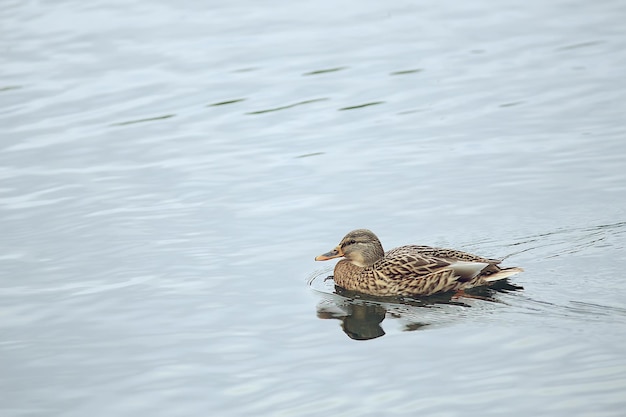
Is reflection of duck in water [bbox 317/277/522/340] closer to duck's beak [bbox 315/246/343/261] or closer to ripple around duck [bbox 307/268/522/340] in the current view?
ripple around duck [bbox 307/268/522/340]

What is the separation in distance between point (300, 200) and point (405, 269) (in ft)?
8.68

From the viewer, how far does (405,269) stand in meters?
11.0

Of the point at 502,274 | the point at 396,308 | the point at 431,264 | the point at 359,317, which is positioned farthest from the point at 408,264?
the point at 502,274

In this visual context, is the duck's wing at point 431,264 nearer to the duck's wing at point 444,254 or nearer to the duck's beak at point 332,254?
the duck's wing at point 444,254

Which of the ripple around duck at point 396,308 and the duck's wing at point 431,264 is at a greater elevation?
the duck's wing at point 431,264

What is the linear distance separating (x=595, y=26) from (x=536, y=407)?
40.9ft

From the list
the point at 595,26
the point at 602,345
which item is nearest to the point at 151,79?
the point at 595,26

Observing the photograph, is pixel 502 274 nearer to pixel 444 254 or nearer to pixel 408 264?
pixel 444 254

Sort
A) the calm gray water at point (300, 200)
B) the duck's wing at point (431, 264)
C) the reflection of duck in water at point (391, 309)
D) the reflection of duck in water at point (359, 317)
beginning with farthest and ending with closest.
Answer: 1. the duck's wing at point (431, 264)
2. the reflection of duck in water at point (391, 309)
3. the reflection of duck in water at point (359, 317)
4. the calm gray water at point (300, 200)

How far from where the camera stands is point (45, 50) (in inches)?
789

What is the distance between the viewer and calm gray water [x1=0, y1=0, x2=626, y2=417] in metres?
9.05

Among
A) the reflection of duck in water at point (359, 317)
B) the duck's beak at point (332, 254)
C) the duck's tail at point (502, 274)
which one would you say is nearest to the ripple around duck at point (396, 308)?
the reflection of duck in water at point (359, 317)

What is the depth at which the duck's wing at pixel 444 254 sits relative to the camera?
10891 mm

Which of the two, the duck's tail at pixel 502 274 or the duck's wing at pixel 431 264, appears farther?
the duck's wing at pixel 431 264
